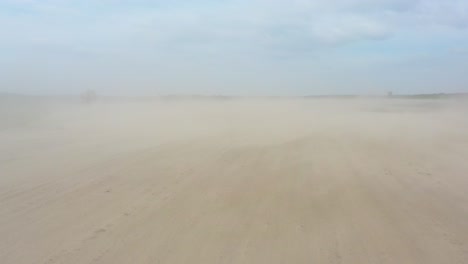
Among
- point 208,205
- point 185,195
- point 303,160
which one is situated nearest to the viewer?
point 208,205

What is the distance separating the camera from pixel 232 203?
7.12 m

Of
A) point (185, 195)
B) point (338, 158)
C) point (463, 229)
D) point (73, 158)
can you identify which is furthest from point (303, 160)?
point (73, 158)

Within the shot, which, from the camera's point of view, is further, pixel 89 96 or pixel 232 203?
pixel 89 96

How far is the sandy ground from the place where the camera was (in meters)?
5.34

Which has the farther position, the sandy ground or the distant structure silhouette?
the distant structure silhouette

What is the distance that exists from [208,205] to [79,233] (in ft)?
6.50

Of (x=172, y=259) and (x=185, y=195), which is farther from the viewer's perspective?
(x=185, y=195)

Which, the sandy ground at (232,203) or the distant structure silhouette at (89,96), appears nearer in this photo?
the sandy ground at (232,203)

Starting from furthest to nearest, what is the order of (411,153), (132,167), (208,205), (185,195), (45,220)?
(411,153) < (132,167) < (185,195) < (208,205) < (45,220)

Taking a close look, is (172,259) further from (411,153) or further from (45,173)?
(411,153)

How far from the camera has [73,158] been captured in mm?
10961

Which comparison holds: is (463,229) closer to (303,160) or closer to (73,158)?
(303,160)

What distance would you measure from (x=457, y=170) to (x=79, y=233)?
800 cm

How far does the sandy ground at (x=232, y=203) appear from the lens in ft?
17.5
